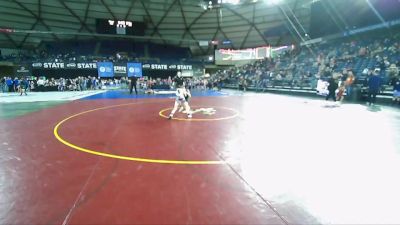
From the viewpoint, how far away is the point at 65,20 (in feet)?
124

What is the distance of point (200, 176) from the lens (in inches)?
158

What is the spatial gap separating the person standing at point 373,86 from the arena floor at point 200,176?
24.2ft

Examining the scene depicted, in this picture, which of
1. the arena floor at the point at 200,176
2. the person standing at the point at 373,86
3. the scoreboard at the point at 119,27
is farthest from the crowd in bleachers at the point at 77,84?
the arena floor at the point at 200,176

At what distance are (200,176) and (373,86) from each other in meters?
13.1

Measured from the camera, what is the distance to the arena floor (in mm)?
2920

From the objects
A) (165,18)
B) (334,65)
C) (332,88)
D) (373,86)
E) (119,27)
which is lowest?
(332,88)

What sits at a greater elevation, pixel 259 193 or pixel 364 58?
pixel 364 58

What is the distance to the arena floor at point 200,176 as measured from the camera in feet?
9.58

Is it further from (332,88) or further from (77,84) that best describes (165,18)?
(332,88)

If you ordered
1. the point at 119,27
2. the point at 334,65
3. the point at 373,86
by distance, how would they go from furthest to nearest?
1. the point at 119,27
2. the point at 334,65
3. the point at 373,86

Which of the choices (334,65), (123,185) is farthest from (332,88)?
(123,185)

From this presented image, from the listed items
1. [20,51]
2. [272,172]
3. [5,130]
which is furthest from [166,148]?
[20,51]

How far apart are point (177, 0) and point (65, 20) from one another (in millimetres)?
16193

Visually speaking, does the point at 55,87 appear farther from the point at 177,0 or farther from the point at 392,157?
the point at 392,157
